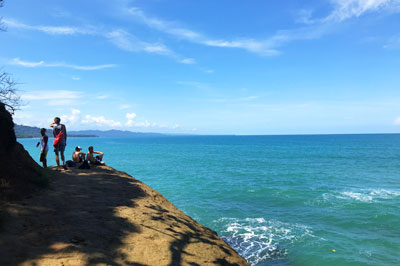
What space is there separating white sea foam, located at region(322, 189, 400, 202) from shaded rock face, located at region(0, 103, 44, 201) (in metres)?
23.0

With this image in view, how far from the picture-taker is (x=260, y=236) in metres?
14.1

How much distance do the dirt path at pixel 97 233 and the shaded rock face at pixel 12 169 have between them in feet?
1.67

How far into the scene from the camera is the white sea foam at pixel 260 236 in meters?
12.3

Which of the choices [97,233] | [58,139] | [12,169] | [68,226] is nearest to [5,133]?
[12,169]

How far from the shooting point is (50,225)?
5.91 meters

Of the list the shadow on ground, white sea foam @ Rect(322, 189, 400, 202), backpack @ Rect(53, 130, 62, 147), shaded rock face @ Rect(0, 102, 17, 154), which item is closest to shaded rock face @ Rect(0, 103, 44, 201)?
shaded rock face @ Rect(0, 102, 17, 154)

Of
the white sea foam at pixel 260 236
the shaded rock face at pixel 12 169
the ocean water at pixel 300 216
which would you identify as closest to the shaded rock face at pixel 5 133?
the shaded rock face at pixel 12 169

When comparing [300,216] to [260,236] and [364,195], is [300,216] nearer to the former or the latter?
[260,236]

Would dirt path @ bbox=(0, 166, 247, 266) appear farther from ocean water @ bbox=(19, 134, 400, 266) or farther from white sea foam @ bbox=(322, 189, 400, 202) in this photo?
white sea foam @ bbox=(322, 189, 400, 202)

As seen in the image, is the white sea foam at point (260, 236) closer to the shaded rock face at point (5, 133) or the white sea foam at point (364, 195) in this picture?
the white sea foam at point (364, 195)

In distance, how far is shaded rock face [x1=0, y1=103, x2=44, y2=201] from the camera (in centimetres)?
710

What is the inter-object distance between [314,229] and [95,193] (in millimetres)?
13803

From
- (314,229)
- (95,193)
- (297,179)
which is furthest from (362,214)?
(95,193)

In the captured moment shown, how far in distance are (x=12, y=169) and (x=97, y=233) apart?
14.5ft
